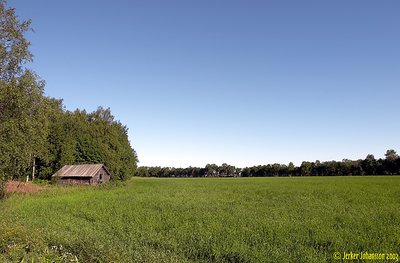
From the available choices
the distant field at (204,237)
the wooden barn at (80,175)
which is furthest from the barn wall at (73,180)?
the distant field at (204,237)

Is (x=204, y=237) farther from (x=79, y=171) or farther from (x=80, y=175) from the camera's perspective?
(x=79, y=171)

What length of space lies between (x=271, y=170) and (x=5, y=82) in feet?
590

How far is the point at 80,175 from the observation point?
65.9 meters

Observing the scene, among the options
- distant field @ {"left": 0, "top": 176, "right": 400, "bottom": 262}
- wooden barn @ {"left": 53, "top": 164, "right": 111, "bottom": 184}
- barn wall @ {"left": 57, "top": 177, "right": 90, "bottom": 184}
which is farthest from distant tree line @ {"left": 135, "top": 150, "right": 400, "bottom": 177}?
distant field @ {"left": 0, "top": 176, "right": 400, "bottom": 262}

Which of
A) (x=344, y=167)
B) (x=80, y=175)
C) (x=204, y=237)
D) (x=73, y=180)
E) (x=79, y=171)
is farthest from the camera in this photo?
(x=344, y=167)

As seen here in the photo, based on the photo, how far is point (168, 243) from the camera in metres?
14.4

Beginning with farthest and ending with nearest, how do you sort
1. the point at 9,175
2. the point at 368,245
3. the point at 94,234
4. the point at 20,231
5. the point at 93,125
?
1. the point at 93,125
2. the point at 9,175
3. the point at 94,234
4. the point at 20,231
5. the point at 368,245

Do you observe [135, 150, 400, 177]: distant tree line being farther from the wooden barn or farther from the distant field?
the distant field

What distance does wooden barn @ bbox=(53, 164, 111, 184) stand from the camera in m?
65.8

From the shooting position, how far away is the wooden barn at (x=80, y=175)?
65812 millimetres

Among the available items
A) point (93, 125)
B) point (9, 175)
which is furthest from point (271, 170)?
point (9, 175)

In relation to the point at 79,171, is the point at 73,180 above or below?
below

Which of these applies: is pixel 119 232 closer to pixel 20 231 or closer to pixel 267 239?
pixel 20 231

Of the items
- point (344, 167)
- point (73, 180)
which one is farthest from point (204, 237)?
point (344, 167)
